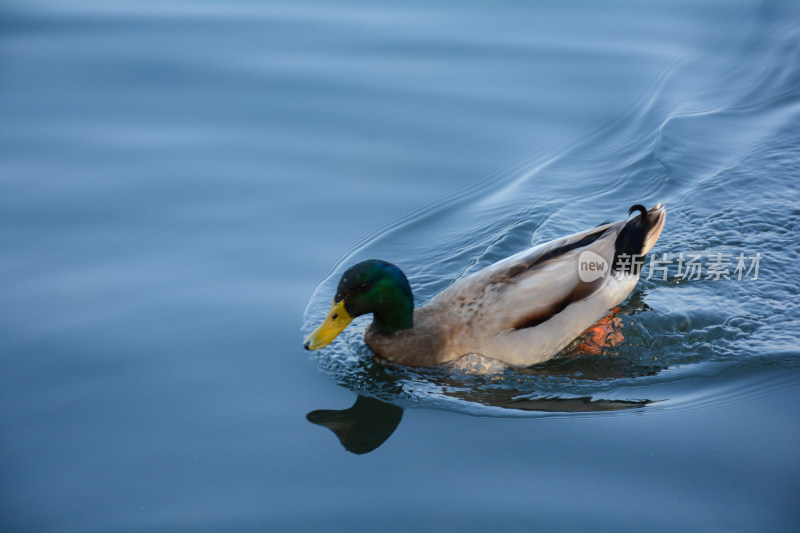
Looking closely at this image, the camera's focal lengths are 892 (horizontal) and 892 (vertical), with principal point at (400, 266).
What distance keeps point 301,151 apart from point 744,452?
183 inches

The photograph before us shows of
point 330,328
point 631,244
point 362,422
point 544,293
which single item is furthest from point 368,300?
point 631,244

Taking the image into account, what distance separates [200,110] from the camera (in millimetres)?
8625

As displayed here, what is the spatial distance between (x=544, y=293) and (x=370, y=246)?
63.1 inches

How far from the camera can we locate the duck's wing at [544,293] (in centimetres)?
601

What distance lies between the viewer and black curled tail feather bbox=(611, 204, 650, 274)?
656 centimetres

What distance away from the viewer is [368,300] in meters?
5.86

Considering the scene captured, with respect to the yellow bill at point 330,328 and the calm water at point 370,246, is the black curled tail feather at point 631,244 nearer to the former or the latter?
the calm water at point 370,246

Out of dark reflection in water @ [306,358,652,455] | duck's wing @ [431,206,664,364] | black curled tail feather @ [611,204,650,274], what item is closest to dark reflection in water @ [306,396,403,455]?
dark reflection in water @ [306,358,652,455]

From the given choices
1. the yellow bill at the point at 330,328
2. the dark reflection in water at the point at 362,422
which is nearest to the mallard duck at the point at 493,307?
the yellow bill at the point at 330,328

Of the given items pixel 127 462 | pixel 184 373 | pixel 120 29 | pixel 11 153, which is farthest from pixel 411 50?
pixel 127 462

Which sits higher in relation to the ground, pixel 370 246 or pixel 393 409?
pixel 370 246

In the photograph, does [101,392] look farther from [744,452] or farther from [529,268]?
[744,452]

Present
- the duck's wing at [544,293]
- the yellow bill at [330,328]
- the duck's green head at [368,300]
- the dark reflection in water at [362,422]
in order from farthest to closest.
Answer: the duck's wing at [544,293] < the duck's green head at [368,300] < the yellow bill at [330,328] < the dark reflection in water at [362,422]

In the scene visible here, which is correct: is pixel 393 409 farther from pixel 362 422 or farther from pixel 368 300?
pixel 368 300
